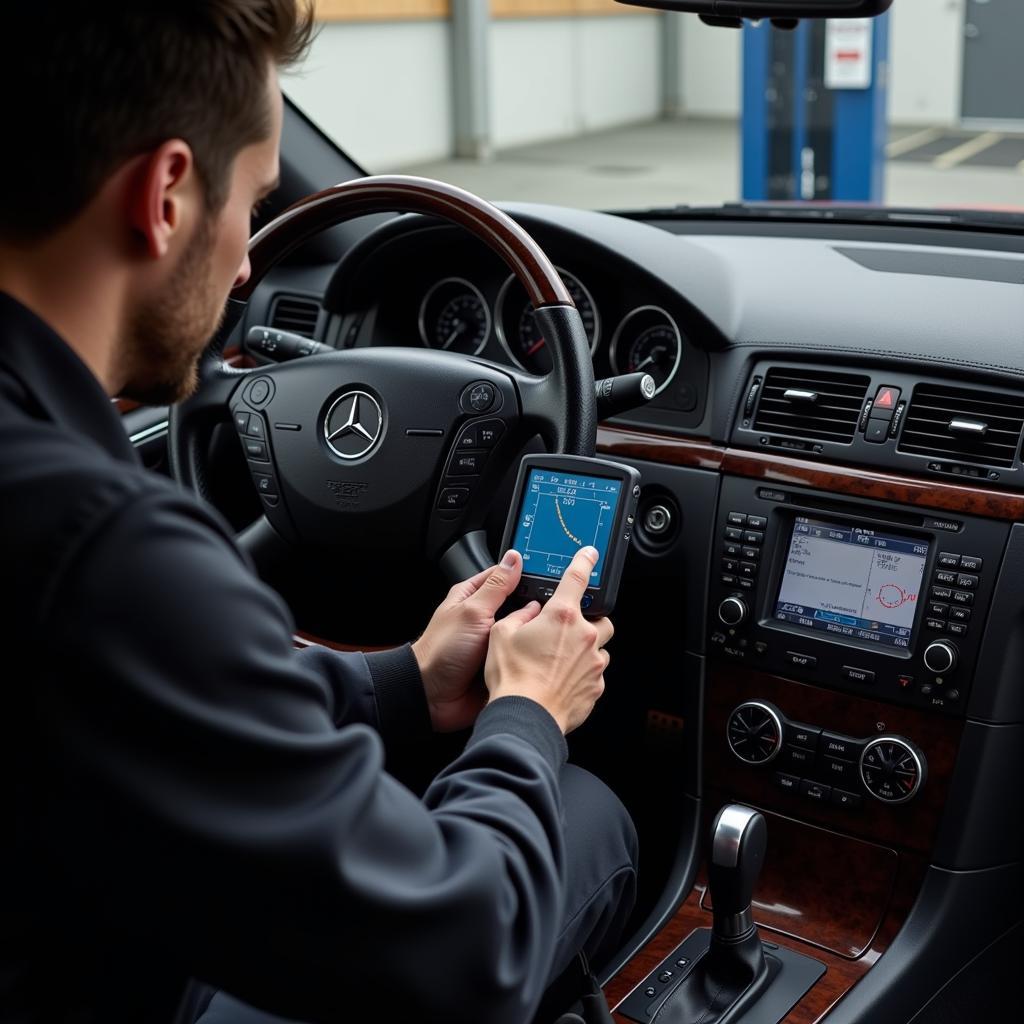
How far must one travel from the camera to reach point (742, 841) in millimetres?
1804

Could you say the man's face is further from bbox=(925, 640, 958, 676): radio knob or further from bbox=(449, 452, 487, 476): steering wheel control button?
bbox=(925, 640, 958, 676): radio knob

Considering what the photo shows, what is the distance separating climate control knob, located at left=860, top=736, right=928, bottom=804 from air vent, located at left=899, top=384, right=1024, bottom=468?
422 millimetres

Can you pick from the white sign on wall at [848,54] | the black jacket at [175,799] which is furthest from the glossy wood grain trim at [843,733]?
the white sign on wall at [848,54]

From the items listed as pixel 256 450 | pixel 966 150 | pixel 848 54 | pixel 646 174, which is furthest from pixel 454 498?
pixel 966 150

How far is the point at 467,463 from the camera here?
6.07 feet

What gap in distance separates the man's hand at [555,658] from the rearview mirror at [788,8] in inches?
35.4

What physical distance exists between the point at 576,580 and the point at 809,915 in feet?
3.43

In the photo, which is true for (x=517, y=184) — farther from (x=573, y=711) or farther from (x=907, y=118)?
(x=573, y=711)

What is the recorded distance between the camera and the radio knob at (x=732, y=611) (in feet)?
6.84

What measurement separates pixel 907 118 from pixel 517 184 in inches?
273

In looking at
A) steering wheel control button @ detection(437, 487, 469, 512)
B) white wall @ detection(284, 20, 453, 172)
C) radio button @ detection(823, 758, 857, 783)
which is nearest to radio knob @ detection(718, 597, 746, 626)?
radio button @ detection(823, 758, 857, 783)

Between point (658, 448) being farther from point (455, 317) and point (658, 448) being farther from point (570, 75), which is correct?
point (570, 75)

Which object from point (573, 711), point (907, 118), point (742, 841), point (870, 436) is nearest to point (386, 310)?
point (870, 436)

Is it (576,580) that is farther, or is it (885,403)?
(885,403)
